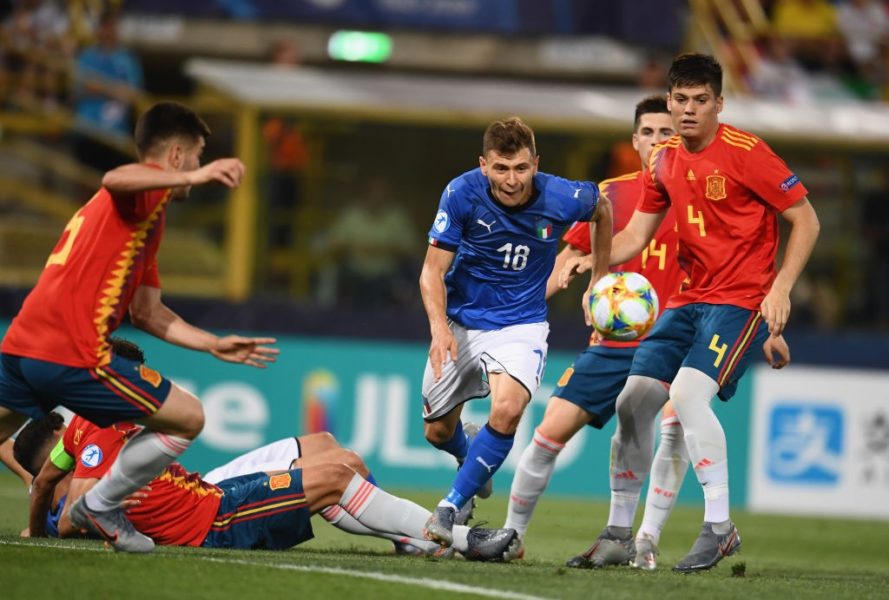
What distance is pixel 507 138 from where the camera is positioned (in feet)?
23.0

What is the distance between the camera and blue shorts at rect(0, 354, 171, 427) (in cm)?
602

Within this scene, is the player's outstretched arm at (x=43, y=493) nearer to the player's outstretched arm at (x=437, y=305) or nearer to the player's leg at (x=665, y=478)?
the player's outstretched arm at (x=437, y=305)

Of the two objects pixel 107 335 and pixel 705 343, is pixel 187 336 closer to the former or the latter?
pixel 107 335

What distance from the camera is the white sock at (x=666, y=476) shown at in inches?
293

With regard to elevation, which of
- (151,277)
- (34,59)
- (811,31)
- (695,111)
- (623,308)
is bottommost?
(151,277)

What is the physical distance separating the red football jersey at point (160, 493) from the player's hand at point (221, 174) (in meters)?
1.58

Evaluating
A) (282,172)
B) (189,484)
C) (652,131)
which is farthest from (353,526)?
(282,172)

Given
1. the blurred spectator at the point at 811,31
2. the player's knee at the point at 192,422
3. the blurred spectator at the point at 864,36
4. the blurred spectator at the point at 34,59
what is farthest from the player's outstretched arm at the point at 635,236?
the blurred spectator at the point at 864,36

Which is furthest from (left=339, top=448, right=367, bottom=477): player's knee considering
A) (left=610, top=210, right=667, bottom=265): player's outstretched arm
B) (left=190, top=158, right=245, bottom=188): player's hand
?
(left=190, top=158, right=245, bottom=188): player's hand

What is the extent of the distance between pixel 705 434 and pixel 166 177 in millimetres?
2815

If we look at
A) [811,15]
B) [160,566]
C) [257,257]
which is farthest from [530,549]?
[811,15]

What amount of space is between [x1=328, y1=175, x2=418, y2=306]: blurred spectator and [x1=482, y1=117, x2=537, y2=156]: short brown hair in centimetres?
668

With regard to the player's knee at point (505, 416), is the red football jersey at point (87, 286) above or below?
above

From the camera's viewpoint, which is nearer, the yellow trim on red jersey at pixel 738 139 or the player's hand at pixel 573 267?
the yellow trim on red jersey at pixel 738 139
